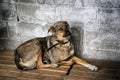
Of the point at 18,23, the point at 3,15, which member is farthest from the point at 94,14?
the point at 3,15

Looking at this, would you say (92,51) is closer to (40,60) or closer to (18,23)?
(40,60)

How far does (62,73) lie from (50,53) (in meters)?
0.45

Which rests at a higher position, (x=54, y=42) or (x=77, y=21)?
(x=77, y=21)

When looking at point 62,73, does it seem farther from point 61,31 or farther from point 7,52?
point 7,52

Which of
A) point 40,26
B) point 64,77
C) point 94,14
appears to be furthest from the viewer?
point 40,26

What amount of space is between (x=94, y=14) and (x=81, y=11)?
26 centimetres

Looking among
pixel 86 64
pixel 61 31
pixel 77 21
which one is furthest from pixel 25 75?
pixel 77 21

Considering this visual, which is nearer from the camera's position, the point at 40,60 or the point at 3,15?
the point at 40,60

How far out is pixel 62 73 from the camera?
163 inches

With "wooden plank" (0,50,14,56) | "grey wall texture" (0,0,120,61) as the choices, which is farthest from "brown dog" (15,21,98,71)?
"wooden plank" (0,50,14,56)

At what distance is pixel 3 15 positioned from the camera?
→ 16.5 ft

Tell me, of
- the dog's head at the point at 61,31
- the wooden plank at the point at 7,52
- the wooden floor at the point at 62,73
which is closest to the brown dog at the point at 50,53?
the dog's head at the point at 61,31

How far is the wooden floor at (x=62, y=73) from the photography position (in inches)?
157

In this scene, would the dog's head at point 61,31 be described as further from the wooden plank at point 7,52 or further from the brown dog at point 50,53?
the wooden plank at point 7,52
